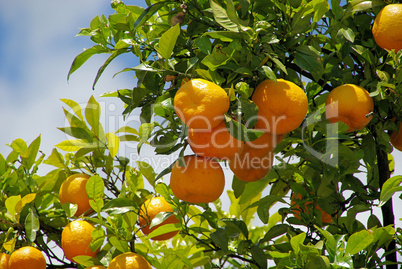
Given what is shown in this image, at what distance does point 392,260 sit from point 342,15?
37.2 inches

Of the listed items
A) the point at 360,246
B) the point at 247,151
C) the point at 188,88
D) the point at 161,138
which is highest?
the point at 188,88

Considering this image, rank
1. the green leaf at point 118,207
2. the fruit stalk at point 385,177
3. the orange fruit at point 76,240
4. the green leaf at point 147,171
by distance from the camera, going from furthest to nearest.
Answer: the green leaf at point 147,171, the fruit stalk at point 385,177, the orange fruit at point 76,240, the green leaf at point 118,207

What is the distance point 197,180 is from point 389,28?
2.79ft

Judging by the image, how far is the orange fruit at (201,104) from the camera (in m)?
1.40

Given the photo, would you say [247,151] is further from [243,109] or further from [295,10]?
[295,10]

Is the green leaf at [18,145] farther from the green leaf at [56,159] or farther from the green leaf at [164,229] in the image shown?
the green leaf at [164,229]

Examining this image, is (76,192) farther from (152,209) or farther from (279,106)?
(279,106)

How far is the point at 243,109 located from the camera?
4.75ft

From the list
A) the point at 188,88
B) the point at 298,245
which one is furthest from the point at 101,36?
the point at 298,245

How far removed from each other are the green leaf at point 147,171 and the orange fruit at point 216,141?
26.5 inches

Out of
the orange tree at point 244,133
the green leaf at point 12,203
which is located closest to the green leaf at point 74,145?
the orange tree at point 244,133

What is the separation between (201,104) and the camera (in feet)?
4.58

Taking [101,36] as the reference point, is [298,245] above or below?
below

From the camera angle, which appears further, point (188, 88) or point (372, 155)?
point (372, 155)
